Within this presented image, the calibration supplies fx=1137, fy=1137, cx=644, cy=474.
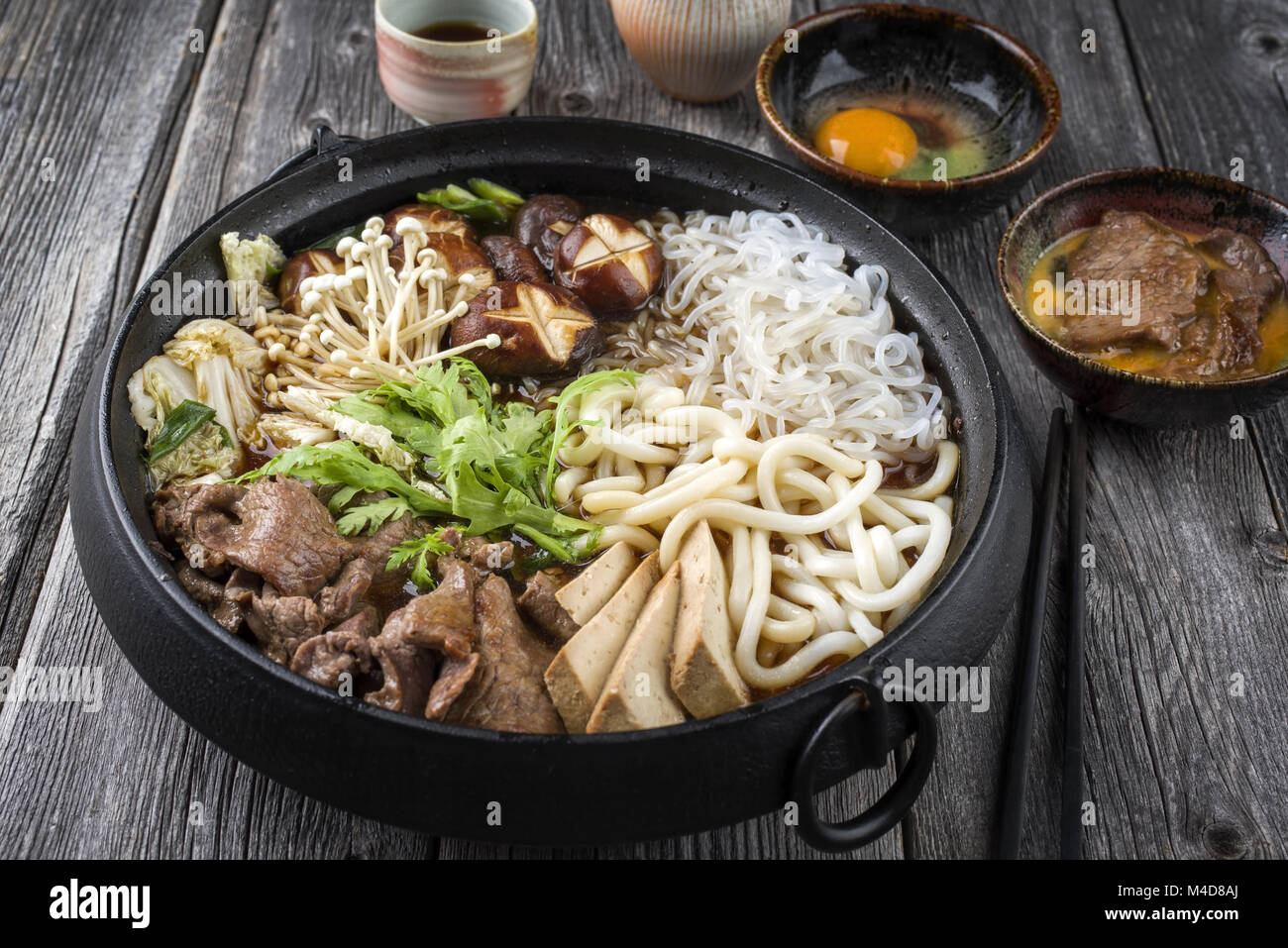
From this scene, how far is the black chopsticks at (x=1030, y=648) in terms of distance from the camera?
114 inches

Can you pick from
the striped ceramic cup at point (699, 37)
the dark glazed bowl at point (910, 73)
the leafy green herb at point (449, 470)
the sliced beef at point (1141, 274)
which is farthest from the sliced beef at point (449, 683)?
the striped ceramic cup at point (699, 37)

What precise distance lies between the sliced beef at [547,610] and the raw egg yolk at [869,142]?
2.33 m

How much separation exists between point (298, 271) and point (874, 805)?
241 cm

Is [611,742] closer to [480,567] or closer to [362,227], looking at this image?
[480,567]

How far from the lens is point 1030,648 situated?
3.19 m

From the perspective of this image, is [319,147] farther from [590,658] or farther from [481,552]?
[590,658]

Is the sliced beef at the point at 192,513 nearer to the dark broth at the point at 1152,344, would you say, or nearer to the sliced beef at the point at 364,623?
the sliced beef at the point at 364,623

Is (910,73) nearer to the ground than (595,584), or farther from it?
farther from it

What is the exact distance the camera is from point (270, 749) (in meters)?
2.56

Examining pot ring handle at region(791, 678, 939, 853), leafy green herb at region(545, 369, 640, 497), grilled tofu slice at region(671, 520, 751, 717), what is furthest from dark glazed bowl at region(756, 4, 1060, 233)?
pot ring handle at region(791, 678, 939, 853)

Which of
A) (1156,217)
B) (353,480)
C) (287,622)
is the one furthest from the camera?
(1156,217)

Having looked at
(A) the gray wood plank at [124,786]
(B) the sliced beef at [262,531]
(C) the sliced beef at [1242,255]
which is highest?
(C) the sliced beef at [1242,255]

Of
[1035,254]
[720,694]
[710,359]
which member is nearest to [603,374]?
[710,359]

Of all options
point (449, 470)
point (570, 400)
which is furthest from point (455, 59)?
point (449, 470)
